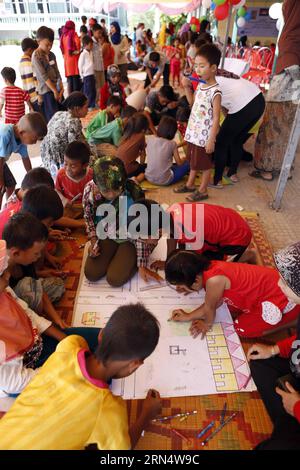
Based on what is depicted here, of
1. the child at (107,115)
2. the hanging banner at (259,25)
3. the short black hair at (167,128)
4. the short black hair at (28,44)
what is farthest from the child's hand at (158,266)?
the hanging banner at (259,25)

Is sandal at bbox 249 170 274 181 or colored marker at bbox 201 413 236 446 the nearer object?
colored marker at bbox 201 413 236 446

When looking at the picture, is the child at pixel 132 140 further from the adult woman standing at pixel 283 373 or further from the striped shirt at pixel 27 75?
the adult woman standing at pixel 283 373

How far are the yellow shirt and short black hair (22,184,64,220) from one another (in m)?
0.92

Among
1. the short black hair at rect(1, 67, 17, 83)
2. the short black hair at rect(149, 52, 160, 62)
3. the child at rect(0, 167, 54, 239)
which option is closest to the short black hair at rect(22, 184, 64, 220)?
the child at rect(0, 167, 54, 239)

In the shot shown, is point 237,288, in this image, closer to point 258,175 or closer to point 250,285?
point 250,285

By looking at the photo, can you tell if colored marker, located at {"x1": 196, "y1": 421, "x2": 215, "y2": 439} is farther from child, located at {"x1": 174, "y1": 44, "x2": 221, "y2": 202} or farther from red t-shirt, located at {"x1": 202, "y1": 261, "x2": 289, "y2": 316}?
child, located at {"x1": 174, "y1": 44, "x2": 221, "y2": 202}

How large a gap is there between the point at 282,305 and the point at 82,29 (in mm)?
Result: 6270

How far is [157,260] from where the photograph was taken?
2039 millimetres

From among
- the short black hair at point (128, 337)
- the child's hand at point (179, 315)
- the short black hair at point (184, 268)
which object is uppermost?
the short black hair at point (128, 337)

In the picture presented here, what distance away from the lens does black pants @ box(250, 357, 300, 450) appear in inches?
41.7

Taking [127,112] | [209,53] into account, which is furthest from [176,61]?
[209,53]

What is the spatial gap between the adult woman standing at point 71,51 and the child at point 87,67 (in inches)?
3.9

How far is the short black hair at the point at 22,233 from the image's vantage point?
134 centimetres
